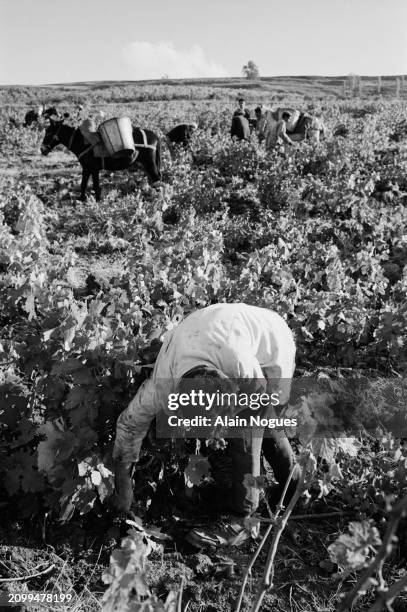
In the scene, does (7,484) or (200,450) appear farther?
(200,450)

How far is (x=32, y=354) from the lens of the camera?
10.2ft

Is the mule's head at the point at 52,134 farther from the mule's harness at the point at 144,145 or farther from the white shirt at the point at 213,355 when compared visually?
the white shirt at the point at 213,355

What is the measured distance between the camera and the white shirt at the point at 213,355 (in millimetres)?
2287

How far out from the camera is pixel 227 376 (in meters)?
2.26

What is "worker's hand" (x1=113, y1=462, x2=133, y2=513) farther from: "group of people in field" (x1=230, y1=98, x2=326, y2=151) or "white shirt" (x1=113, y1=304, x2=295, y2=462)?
"group of people in field" (x1=230, y1=98, x2=326, y2=151)

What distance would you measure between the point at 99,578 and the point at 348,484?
4.67ft

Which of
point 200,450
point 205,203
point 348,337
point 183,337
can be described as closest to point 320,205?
point 205,203

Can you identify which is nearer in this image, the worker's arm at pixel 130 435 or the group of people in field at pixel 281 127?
the worker's arm at pixel 130 435

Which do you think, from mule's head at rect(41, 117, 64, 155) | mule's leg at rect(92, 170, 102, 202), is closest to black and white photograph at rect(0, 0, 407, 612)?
mule's leg at rect(92, 170, 102, 202)

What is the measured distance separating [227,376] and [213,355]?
0.35ft

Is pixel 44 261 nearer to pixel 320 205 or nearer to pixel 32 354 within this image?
pixel 32 354

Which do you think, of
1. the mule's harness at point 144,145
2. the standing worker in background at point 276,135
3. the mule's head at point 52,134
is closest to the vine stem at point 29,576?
the mule's harness at point 144,145

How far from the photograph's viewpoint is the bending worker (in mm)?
2283

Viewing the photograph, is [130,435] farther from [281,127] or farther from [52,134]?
[281,127]
